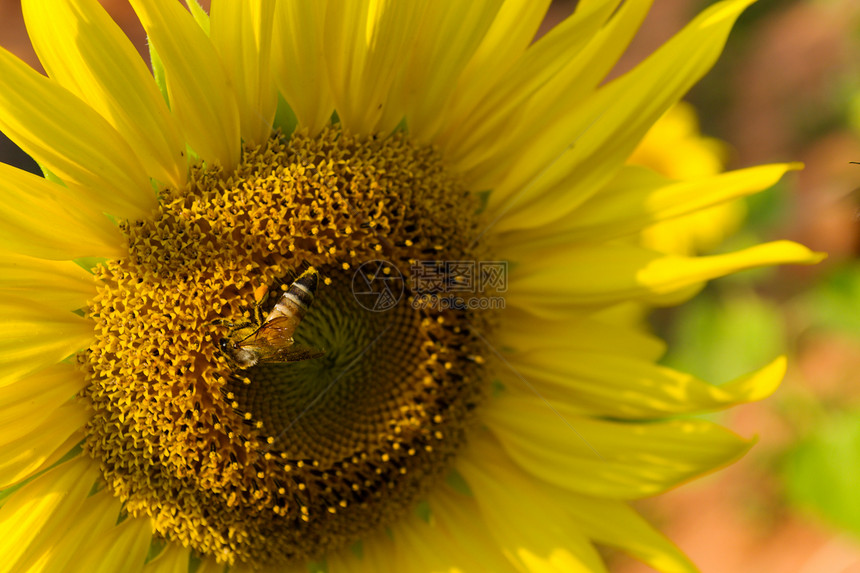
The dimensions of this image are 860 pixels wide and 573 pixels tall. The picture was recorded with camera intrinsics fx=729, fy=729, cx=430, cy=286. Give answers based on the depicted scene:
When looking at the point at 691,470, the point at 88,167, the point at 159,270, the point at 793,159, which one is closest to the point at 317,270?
the point at 159,270

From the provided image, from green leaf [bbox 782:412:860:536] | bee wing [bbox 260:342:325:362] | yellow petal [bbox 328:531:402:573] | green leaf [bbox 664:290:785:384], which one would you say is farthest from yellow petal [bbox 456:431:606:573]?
green leaf [bbox 782:412:860:536]

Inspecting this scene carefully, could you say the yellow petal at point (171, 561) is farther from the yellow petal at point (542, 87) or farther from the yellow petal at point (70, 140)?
the yellow petal at point (542, 87)

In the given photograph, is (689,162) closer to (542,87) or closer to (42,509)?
(542,87)

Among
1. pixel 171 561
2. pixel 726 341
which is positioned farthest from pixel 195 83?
pixel 726 341

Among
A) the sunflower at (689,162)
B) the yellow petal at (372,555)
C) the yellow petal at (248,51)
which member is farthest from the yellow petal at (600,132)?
the sunflower at (689,162)

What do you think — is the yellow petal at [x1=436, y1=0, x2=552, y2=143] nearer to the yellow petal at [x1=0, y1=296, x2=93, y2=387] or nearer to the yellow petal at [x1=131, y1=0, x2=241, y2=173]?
the yellow petal at [x1=131, y1=0, x2=241, y2=173]

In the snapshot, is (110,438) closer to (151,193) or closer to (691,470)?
(151,193)
